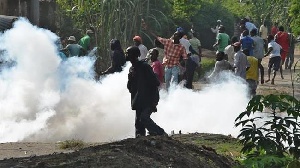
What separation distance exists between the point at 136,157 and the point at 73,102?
22.1 ft

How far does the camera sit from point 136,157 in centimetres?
845

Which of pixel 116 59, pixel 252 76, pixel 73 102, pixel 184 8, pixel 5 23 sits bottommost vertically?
pixel 73 102

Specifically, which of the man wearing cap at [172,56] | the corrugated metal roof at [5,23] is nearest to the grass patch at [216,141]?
the man wearing cap at [172,56]

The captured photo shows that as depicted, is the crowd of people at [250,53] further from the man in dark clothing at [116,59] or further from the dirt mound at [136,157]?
the dirt mound at [136,157]

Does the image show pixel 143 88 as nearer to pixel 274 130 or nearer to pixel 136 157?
pixel 136 157

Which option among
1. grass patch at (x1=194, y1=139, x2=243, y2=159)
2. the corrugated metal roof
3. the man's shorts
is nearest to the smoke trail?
the corrugated metal roof

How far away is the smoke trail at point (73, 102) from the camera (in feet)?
46.3

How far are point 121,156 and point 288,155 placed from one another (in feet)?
5.78

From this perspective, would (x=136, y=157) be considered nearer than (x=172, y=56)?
Yes

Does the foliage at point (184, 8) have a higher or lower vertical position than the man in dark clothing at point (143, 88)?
higher

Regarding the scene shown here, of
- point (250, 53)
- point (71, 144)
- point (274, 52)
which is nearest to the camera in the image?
point (71, 144)

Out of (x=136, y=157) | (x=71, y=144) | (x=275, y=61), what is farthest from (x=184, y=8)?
(x=136, y=157)

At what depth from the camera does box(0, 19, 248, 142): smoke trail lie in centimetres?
1411

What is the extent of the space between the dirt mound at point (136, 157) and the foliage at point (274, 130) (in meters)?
1.48
